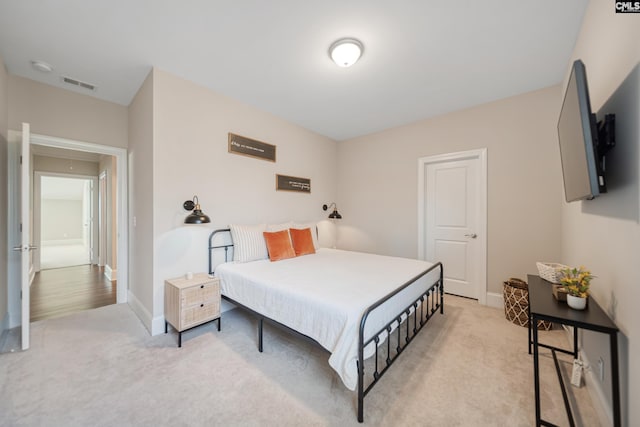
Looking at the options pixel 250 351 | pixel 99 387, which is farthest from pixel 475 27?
pixel 99 387

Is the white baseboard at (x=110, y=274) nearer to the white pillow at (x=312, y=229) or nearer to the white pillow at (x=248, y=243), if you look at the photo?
the white pillow at (x=248, y=243)

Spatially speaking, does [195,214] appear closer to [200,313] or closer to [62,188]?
[200,313]

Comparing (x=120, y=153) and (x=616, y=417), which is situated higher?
(x=120, y=153)

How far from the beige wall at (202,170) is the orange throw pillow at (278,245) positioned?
0.45m

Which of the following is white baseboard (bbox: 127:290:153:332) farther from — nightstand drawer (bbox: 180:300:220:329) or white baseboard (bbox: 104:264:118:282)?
white baseboard (bbox: 104:264:118:282)

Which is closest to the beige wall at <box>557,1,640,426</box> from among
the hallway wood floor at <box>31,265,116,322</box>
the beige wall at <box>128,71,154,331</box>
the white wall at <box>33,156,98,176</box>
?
the beige wall at <box>128,71,154,331</box>

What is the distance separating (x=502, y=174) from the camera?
3205 mm

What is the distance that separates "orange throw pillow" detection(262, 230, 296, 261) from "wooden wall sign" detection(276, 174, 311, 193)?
89 centimetres

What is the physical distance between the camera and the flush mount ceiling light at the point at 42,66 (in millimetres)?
2420

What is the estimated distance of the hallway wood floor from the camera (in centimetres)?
316

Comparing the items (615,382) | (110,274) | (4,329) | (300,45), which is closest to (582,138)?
(615,382)

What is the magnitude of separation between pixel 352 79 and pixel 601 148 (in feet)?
7.29

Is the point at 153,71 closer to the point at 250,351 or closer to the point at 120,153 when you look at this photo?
the point at 120,153

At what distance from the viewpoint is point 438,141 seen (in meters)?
3.76
